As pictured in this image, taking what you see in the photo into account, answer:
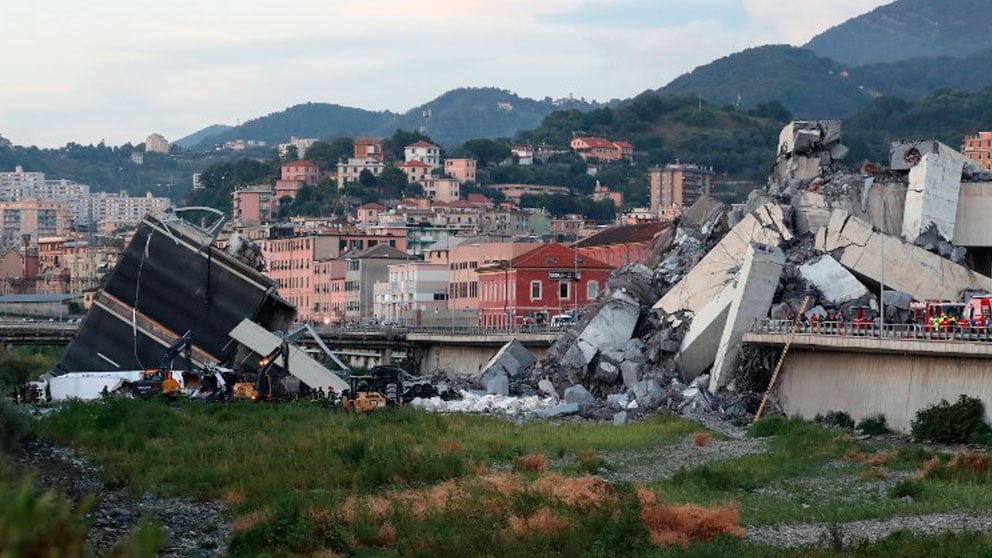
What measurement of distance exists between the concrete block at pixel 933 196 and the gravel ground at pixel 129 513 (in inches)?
1087

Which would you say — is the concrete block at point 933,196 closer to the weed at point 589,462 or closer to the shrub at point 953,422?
the shrub at point 953,422

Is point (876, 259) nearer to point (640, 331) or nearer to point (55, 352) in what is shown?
point (640, 331)

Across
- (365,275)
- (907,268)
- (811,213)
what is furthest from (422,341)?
(365,275)

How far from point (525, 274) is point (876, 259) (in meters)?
37.7

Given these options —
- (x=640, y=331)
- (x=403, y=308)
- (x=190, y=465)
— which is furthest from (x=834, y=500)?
(x=403, y=308)

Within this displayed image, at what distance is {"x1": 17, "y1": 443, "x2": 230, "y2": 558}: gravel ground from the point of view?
31766 millimetres

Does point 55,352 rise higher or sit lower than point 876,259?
lower

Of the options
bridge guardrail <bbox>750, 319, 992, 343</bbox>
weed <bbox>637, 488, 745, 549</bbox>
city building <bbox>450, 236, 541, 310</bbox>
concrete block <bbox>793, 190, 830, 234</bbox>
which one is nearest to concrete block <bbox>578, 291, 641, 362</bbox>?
concrete block <bbox>793, 190, 830, 234</bbox>

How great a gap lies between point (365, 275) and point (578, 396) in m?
75.9

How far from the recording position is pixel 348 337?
92.8 m

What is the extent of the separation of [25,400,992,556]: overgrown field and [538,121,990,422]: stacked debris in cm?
518

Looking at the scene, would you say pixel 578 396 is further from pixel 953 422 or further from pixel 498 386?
pixel 953 422

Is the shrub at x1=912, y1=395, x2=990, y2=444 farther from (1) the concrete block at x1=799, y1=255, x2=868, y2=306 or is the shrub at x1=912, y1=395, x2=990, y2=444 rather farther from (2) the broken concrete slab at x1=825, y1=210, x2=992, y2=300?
(2) the broken concrete slab at x1=825, y1=210, x2=992, y2=300

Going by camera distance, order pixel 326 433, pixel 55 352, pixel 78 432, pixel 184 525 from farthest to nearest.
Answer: pixel 55 352
pixel 78 432
pixel 326 433
pixel 184 525
